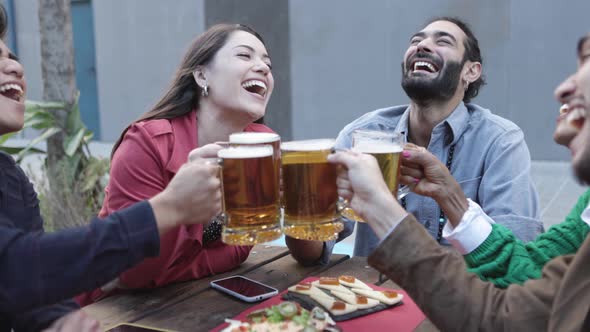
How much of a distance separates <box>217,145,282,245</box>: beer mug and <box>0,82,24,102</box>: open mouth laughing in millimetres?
744

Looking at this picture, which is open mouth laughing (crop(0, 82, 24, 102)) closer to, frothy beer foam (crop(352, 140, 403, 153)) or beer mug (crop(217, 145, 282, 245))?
beer mug (crop(217, 145, 282, 245))

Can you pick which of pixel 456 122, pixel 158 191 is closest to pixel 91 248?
pixel 158 191

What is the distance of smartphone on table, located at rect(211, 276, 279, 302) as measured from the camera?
216cm

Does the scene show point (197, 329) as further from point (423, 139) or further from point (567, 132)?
point (423, 139)

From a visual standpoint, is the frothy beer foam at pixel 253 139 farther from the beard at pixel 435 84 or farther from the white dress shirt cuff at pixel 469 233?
the beard at pixel 435 84

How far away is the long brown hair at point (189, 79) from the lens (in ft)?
9.10

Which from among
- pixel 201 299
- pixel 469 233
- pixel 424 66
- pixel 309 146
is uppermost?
pixel 424 66

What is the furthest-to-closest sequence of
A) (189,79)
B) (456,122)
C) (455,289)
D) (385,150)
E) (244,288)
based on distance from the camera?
(456,122), (189,79), (244,288), (385,150), (455,289)

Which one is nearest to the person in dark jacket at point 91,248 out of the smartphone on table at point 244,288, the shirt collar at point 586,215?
the smartphone on table at point 244,288

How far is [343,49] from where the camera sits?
10.0m

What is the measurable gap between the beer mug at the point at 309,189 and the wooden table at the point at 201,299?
472 millimetres

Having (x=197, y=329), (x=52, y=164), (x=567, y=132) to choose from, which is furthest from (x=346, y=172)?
(x=52, y=164)

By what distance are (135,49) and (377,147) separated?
37.6 feet

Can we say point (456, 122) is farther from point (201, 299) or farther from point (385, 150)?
point (201, 299)
